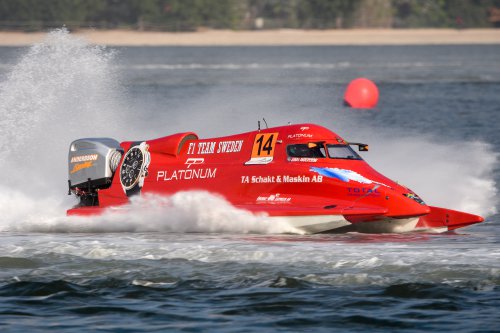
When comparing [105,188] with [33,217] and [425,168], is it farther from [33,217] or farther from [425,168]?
[425,168]

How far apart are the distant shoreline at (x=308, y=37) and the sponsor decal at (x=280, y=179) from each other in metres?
75.5

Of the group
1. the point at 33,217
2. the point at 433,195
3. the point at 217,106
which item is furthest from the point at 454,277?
the point at 217,106

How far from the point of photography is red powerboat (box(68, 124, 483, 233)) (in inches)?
528

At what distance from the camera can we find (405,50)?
3366 inches

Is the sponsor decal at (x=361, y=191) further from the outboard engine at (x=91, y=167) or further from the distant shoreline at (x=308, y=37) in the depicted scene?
the distant shoreline at (x=308, y=37)

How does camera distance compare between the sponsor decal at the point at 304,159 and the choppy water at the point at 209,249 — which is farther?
the sponsor decal at the point at 304,159

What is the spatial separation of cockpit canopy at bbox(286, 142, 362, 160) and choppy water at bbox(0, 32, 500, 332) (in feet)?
3.43

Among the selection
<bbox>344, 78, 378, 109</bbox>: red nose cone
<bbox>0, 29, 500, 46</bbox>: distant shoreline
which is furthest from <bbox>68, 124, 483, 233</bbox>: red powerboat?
<bbox>0, 29, 500, 46</bbox>: distant shoreline

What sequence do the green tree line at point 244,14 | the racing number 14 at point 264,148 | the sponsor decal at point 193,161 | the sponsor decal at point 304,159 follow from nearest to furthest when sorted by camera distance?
the sponsor decal at point 304,159, the racing number 14 at point 264,148, the sponsor decal at point 193,161, the green tree line at point 244,14

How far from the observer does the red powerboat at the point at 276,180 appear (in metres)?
13.4

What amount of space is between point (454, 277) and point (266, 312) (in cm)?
226

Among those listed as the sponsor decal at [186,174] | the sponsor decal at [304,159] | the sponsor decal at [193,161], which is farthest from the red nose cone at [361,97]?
the sponsor decal at [304,159]

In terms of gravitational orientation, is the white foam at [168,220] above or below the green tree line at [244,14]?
below

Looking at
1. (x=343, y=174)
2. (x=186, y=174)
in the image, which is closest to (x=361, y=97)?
(x=186, y=174)
